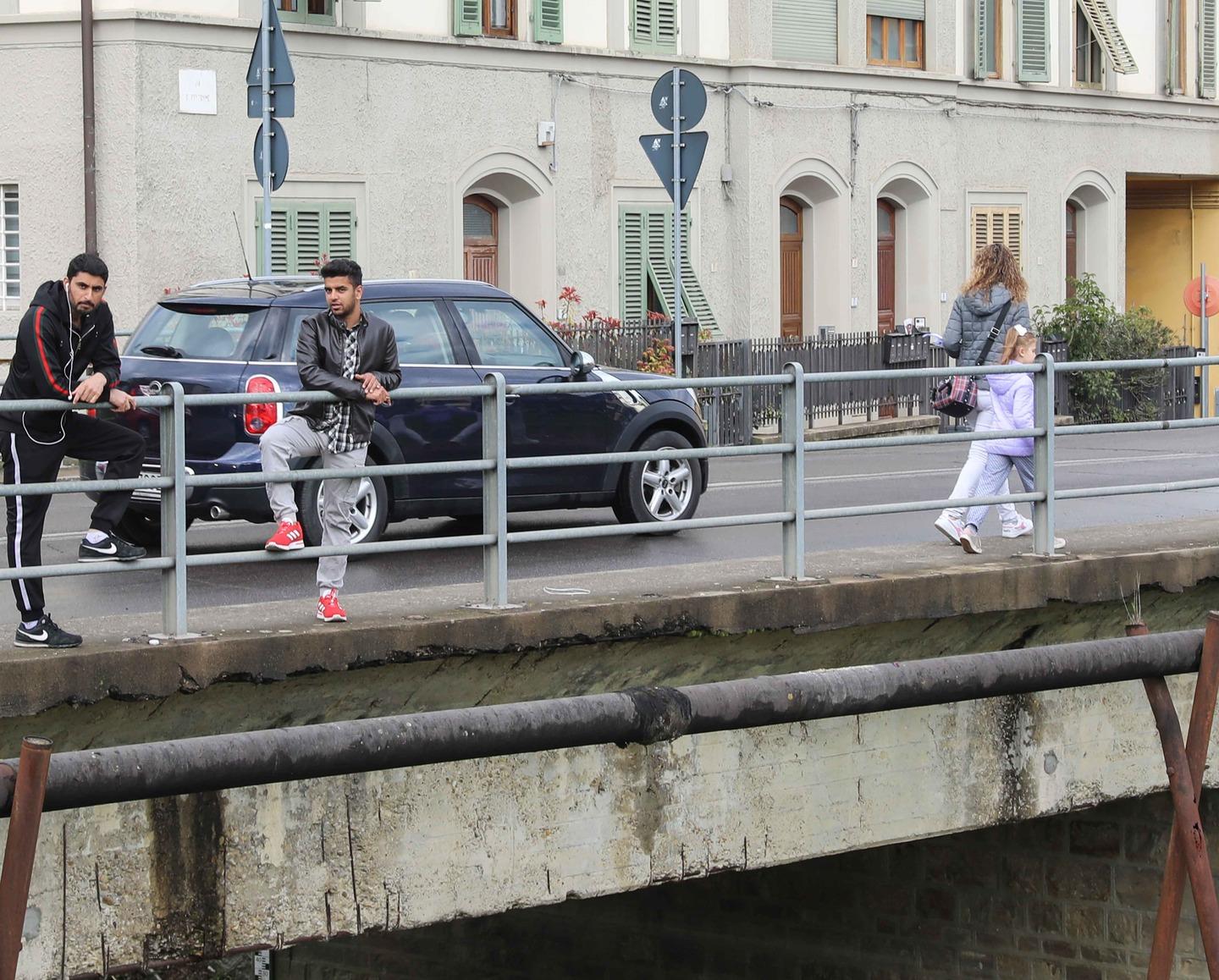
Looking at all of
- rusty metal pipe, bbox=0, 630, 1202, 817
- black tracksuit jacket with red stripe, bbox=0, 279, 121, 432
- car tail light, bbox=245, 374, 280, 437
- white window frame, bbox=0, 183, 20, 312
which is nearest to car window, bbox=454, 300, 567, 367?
car tail light, bbox=245, 374, 280, 437

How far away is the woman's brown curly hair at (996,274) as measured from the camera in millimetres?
11664

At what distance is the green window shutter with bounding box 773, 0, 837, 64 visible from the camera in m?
28.2

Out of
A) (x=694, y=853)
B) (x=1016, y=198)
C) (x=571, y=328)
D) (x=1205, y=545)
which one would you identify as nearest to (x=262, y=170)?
(x=571, y=328)

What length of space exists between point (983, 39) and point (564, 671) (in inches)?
997

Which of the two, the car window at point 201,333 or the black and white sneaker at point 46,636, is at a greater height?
the car window at point 201,333

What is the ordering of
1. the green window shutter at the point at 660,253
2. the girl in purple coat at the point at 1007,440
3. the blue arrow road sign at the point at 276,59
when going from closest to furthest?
the girl in purple coat at the point at 1007,440, the blue arrow road sign at the point at 276,59, the green window shutter at the point at 660,253

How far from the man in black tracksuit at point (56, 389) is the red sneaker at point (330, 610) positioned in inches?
28.9

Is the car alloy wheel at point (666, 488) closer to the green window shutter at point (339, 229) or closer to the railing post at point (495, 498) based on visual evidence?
the railing post at point (495, 498)

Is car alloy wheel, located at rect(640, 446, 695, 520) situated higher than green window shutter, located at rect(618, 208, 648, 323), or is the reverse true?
green window shutter, located at rect(618, 208, 648, 323)

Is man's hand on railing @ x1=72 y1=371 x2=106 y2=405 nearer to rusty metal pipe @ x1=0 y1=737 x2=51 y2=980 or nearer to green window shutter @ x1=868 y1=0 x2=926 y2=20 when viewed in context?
rusty metal pipe @ x1=0 y1=737 x2=51 y2=980

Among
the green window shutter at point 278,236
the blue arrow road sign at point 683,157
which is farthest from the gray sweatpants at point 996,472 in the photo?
the green window shutter at point 278,236

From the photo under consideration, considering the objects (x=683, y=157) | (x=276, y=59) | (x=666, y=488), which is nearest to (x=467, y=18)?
(x=276, y=59)

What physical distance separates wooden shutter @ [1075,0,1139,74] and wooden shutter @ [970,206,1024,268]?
10.6ft

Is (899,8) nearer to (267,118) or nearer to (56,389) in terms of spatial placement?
(267,118)
